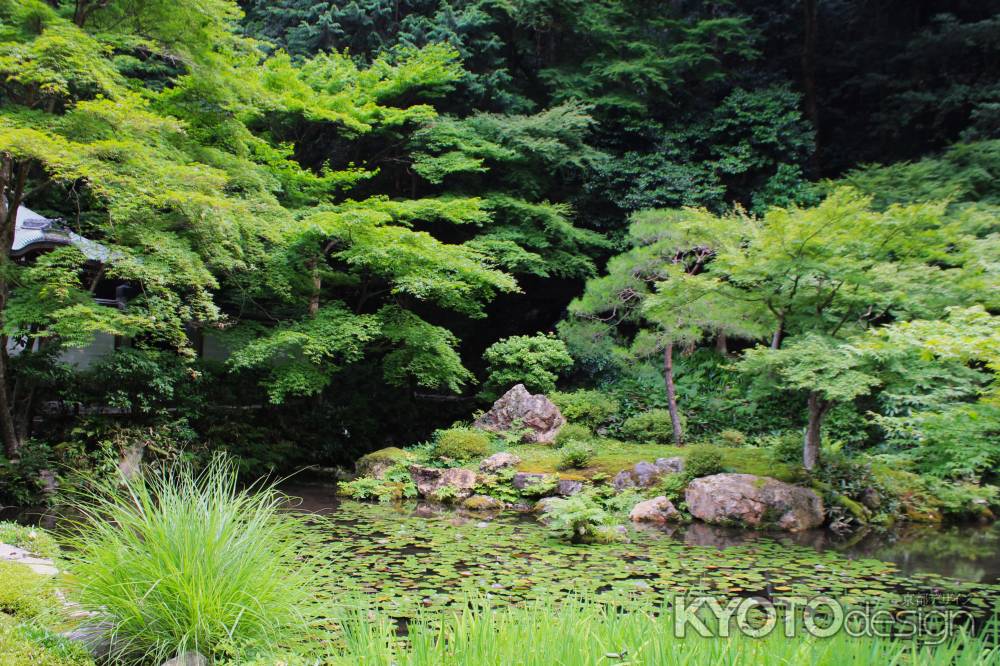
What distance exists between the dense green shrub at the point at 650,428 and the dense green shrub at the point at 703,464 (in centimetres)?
244

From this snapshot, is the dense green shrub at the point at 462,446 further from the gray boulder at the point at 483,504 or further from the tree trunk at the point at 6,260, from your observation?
the tree trunk at the point at 6,260

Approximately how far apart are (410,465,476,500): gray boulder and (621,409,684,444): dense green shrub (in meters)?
3.19

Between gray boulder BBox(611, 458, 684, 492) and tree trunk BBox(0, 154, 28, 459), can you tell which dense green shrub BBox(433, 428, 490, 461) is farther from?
tree trunk BBox(0, 154, 28, 459)

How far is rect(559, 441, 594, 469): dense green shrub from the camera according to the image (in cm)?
905

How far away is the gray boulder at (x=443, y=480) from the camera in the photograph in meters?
8.96

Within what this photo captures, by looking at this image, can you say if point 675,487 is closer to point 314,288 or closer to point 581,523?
point 581,523

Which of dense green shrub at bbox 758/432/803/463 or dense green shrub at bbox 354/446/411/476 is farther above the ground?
dense green shrub at bbox 758/432/803/463

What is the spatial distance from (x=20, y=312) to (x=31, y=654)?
18.9 ft

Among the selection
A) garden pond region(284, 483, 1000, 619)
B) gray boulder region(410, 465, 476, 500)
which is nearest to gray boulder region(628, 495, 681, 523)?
garden pond region(284, 483, 1000, 619)

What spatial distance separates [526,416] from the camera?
11.0 meters

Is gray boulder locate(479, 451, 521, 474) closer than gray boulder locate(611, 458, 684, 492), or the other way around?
gray boulder locate(611, 458, 684, 492)

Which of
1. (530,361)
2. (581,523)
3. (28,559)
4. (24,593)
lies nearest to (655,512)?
(581,523)

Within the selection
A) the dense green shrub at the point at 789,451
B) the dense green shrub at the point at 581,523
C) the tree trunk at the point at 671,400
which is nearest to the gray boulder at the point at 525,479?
the dense green shrub at the point at 581,523

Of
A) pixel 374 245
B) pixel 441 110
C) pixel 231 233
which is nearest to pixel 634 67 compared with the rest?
pixel 441 110
